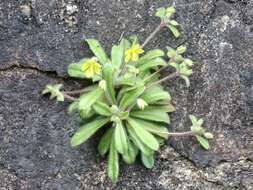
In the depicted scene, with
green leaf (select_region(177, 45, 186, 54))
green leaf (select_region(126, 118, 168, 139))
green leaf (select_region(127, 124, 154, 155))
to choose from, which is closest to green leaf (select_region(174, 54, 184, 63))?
green leaf (select_region(177, 45, 186, 54))

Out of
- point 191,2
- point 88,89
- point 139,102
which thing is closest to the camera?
point 139,102

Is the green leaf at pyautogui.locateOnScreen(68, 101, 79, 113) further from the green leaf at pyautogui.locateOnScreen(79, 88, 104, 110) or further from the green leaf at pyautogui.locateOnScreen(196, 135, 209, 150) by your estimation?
the green leaf at pyautogui.locateOnScreen(196, 135, 209, 150)

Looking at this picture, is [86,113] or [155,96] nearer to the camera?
[86,113]

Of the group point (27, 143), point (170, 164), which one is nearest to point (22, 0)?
point (27, 143)

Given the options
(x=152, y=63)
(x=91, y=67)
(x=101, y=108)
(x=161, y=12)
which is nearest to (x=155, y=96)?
(x=152, y=63)

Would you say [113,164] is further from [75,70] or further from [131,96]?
[75,70]

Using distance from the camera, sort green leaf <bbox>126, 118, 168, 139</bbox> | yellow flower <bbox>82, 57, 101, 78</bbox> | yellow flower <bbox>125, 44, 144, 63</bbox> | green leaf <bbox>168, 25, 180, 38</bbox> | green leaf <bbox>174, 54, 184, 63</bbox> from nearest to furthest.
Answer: yellow flower <bbox>82, 57, 101, 78</bbox> < yellow flower <bbox>125, 44, 144, 63</bbox> < green leaf <bbox>126, 118, 168, 139</bbox> < green leaf <bbox>174, 54, 184, 63</bbox> < green leaf <bbox>168, 25, 180, 38</bbox>

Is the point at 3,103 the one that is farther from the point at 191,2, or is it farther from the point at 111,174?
the point at 191,2
